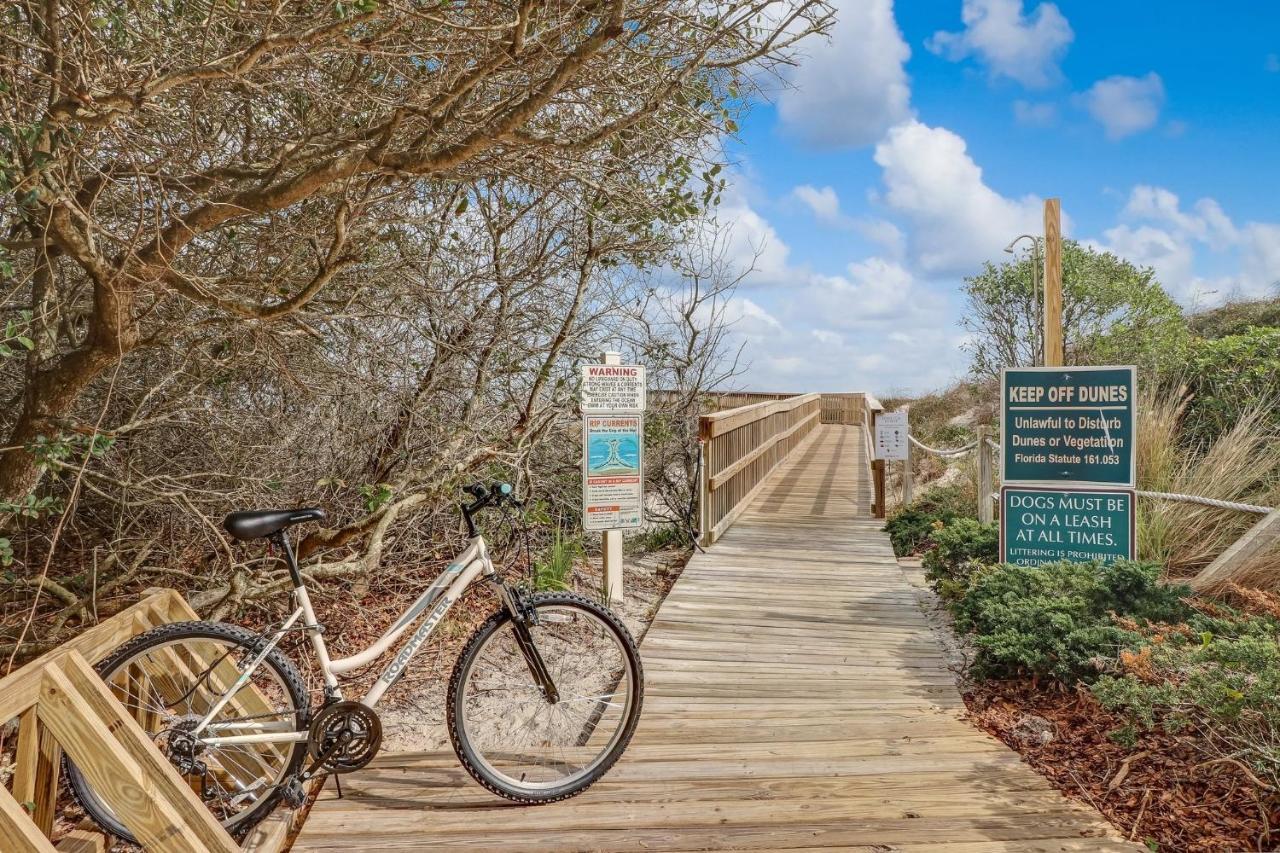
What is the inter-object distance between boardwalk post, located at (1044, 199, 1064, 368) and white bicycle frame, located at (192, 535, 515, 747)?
18.3 feet

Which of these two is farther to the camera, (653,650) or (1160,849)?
(653,650)

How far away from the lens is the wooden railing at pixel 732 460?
25.4 feet

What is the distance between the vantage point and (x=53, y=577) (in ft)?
15.5

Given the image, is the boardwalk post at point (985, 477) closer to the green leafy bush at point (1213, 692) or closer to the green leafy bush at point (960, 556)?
the green leafy bush at point (960, 556)

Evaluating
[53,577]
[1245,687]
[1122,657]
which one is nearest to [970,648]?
[1122,657]

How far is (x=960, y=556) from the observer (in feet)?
21.3

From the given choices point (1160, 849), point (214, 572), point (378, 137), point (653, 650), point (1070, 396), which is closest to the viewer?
point (1160, 849)

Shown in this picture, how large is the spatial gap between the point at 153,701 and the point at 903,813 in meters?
2.82

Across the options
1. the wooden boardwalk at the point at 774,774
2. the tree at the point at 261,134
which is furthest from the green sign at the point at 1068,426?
the tree at the point at 261,134

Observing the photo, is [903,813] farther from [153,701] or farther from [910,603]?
[910,603]

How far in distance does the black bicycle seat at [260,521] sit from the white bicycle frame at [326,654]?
23 cm

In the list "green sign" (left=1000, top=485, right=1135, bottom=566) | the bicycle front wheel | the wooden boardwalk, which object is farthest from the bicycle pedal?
"green sign" (left=1000, top=485, right=1135, bottom=566)

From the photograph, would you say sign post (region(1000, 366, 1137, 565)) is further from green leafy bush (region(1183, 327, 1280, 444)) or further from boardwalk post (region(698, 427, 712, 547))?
green leafy bush (region(1183, 327, 1280, 444))

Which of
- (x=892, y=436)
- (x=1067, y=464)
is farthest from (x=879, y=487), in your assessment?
(x=1067, y=464)
